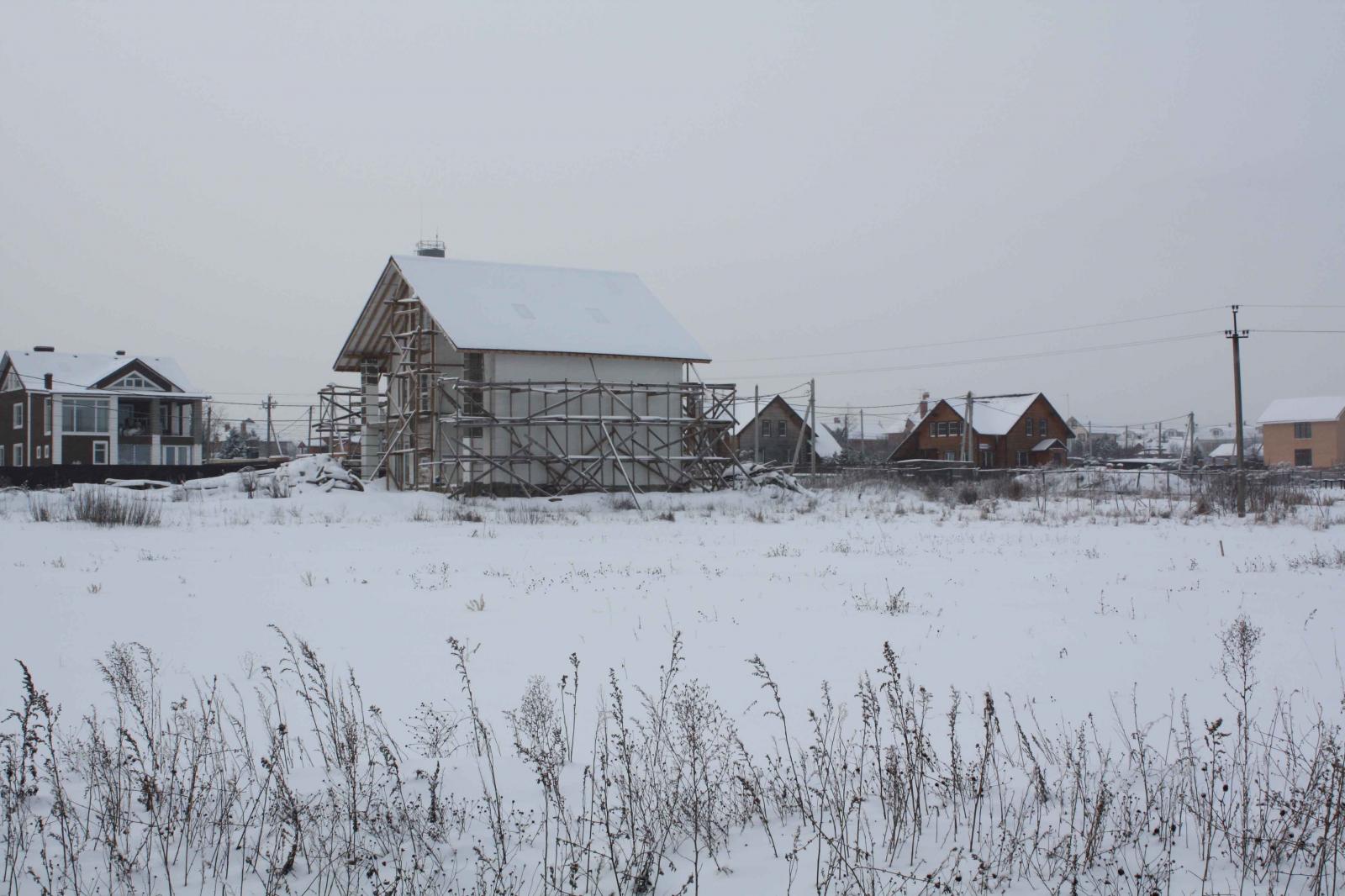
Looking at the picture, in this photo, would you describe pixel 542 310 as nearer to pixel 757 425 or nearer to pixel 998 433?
pixel 757 425

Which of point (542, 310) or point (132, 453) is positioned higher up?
point (542, 310)

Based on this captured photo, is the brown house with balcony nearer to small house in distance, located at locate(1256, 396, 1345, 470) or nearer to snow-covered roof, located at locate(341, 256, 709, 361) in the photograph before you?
snow-covered roof, located at locate(341, 256, 709, 361)

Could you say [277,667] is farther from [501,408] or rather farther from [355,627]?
[501,408]

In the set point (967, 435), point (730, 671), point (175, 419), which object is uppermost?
point (175, 419)

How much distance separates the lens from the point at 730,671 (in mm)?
7992

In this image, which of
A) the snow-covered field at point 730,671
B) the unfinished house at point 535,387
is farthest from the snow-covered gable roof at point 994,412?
the snow-covered field at point 730,671

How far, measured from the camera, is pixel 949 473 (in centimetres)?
4294

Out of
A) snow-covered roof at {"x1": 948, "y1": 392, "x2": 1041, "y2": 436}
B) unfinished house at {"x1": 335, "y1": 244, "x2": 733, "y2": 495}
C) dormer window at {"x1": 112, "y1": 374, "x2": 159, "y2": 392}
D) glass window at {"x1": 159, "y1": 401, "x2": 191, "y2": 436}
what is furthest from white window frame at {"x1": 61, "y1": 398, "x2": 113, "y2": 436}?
snow-covered roof at {"x1": 948, "y1": 392, "x2": 1041, "y2": 436}

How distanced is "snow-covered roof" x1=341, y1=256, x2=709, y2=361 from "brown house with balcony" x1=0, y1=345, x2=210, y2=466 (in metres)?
28.3

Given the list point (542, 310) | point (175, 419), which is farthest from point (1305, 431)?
point (175, 419)

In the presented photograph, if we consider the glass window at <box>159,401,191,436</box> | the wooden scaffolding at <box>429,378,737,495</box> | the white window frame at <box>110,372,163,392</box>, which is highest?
the white window frame at <box>110,372,163,392</box>

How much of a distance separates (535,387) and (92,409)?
36960 mm

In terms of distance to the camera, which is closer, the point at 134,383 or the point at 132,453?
the point at 132,453

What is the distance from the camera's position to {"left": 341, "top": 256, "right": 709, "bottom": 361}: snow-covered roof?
30.8 m
